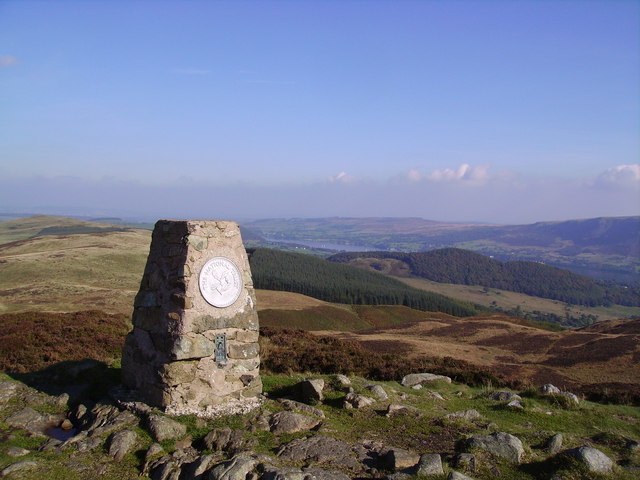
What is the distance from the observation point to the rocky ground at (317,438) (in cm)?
793

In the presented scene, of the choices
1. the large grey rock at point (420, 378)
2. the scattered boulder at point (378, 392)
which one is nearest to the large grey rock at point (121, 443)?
the scattered boulder at point (378, 392)

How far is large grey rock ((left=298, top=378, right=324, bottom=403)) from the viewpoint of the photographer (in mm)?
11758

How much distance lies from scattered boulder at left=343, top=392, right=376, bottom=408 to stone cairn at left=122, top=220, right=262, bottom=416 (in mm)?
2379

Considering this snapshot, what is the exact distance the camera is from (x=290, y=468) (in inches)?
305

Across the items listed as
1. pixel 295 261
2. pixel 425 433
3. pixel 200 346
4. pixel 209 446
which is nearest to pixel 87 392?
pixel 200 346

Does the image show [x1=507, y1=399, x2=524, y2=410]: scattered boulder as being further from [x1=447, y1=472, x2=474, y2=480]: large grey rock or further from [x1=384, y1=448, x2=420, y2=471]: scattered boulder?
[x1=447, y1=472, x2=474, y2=480]: large grey rock

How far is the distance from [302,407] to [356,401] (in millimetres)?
1581

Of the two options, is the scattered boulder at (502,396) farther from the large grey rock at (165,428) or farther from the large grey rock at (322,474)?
the large grey rock at (165,428)

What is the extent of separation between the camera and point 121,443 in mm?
8961

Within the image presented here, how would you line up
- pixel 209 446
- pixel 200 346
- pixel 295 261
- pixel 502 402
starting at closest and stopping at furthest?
pixel 209 446
pixel 200 346
pixel 502 402
pixel 295 261

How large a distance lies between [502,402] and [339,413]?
5.40 meters

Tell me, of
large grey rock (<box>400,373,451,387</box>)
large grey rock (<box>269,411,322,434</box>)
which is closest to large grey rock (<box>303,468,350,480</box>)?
large grey rock (<box>269,411,322,434</box>)

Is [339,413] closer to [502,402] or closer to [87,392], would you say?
[502,402]

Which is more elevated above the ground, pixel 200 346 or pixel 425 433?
pixel 200 346
